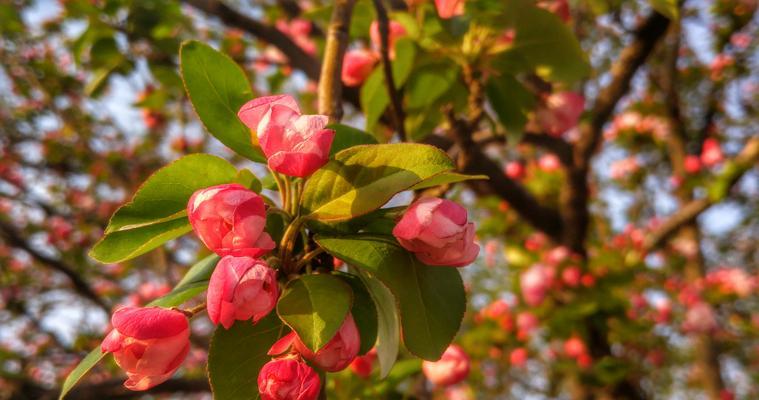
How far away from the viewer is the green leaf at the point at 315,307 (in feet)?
1.84

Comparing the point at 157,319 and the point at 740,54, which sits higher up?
the point at 157,319

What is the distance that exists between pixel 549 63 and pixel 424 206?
2.33 feet

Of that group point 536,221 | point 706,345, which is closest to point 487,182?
point 536,221

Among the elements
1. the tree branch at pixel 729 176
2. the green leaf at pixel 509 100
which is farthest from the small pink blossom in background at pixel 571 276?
the green leaf at pixel 509 100

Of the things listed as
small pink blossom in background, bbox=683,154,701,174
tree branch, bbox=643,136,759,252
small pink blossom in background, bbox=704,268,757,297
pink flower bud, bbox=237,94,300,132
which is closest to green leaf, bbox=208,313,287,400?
pink flower bud, bbox=237,94,300,132

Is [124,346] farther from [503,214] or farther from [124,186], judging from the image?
[124,186]

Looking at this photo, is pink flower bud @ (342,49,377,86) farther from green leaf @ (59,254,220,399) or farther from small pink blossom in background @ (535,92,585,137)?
green leaf @ (59,254,220,399)

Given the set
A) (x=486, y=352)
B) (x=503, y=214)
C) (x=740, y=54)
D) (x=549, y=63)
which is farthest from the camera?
(x=740, y=54)

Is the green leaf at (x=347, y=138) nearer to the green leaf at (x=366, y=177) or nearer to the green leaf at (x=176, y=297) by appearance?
the green leaf at (x=366, y=177)

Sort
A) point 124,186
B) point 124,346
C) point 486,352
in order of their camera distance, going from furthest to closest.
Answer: point 124,186, point 486,352, point 124,346

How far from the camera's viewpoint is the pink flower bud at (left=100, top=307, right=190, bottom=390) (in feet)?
1.85

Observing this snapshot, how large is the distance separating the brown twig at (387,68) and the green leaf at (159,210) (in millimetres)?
450

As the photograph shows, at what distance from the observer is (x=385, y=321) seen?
0.72m

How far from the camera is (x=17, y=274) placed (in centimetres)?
394
